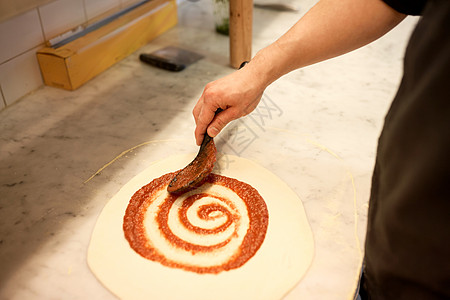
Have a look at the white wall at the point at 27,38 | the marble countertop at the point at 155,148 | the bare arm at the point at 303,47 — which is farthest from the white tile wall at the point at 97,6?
the bare arm at the point at 303,47

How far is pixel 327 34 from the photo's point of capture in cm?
73

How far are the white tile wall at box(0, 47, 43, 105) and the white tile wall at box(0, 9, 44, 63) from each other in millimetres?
21

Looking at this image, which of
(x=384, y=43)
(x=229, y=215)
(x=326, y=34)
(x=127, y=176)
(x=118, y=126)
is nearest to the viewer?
(x=326, y=34)

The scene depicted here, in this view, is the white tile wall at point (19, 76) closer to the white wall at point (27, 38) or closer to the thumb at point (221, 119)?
the white wall at point (27, 38)

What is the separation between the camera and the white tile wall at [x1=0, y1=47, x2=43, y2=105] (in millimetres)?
1167

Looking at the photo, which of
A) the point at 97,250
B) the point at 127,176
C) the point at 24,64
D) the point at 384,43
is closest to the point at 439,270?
the point at 97,250

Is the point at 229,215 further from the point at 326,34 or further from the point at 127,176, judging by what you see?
the point at 326,34

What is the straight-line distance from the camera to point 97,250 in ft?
2.57

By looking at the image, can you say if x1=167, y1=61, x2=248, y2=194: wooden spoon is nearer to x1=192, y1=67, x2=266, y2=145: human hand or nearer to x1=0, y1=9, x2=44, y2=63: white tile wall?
x1=192, y1=67, x2=266, y2=145: human hand

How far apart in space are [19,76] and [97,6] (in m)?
0.41

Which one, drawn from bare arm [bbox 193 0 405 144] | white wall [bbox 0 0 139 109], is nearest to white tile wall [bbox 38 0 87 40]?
white wall [bbox 0 0 139 109]

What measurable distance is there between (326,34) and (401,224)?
0.40m

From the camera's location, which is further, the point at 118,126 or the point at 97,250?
the point at 118,126

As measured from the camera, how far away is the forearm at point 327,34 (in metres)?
0.68
